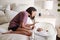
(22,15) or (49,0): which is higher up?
(49,0)

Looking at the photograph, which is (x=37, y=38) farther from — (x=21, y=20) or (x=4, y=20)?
(x=4, y=20)

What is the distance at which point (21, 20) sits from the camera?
2693 mm

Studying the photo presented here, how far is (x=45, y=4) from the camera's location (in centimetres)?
414

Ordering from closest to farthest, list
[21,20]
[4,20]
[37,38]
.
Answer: [37,38], [21,20], [4,20]

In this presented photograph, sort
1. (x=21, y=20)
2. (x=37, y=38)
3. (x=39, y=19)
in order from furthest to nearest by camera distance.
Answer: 1. (x=39, y=19)
2. (x=21, y=20)
3. (x=37, y=38)

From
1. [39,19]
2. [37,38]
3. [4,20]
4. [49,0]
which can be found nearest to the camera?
[37,38]

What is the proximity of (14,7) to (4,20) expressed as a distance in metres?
0.68

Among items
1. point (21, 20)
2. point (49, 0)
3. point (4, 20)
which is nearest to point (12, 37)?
point (21, 20)

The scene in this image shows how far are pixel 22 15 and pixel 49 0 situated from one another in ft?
6.08

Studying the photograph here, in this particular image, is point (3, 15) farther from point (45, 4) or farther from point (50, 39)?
point (50, 39)

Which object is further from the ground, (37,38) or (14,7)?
(14,7)

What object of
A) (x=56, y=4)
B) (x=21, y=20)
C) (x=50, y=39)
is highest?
(x=56, y=4)

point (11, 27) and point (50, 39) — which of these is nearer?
point (50, 39)

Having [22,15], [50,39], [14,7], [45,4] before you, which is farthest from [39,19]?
[50,39]
